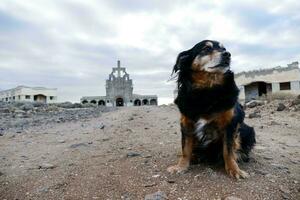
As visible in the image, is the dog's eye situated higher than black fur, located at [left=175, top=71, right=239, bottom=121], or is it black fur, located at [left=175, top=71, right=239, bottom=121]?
the dog's eye

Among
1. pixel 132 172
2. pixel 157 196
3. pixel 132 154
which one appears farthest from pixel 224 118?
pixel 132 154

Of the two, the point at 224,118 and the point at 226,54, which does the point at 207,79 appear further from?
the point at 224,118

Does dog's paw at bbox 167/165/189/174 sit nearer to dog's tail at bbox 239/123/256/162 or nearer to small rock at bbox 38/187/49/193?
dog's tail at bbox 239/123/256/162

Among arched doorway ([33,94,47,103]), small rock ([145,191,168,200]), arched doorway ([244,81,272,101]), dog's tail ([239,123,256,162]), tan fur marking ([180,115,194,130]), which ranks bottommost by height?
small rock ([145,191,168,200])

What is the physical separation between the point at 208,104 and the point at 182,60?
2.02ft

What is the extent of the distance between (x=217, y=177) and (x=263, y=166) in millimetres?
852

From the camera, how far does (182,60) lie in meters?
3.82

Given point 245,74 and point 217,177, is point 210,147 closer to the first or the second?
point 217,177

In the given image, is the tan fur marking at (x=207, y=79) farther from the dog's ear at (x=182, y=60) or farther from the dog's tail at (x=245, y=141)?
the dog's tail at (x=245, y=141)

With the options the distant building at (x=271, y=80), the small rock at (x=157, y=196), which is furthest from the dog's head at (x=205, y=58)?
the distant building at (x=271, y=80)

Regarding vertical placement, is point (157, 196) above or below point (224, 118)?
below

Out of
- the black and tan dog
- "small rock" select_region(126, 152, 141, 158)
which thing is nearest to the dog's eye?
the black and tan dog

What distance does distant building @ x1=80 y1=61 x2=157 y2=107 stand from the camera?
204 feet

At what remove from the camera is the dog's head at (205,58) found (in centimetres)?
365
